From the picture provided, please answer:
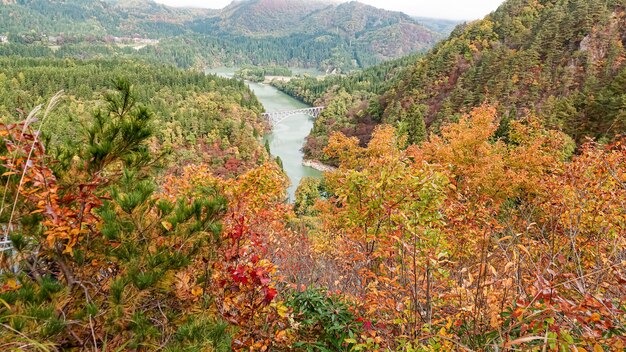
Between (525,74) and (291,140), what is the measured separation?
115ft

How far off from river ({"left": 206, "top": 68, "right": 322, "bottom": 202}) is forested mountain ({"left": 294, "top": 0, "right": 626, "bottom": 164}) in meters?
3.34

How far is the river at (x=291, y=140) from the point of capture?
45084 mm

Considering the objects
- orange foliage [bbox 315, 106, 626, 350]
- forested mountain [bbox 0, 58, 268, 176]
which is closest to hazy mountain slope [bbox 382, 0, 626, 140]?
orange foliage [bbox 315, 106, 626, 350]

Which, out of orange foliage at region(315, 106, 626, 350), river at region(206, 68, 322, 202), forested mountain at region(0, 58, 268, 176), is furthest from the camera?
forested mountain at region(0, 58, 268, 176)

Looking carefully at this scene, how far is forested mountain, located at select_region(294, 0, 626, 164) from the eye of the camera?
25938 millimetres

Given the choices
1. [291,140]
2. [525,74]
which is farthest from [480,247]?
[291,140]

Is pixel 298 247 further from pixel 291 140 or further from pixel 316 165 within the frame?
pixel 291 140

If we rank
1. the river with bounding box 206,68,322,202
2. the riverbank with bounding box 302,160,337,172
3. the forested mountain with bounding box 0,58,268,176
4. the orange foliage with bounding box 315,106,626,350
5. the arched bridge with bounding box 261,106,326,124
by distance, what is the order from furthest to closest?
the arched bridge with bounding box 261,106,326,124 → the riverbank with bounding box 302,160,337,172 → the forested mountain with bounding box 0,58,268,176 → the river with bounding box 206,68,322,202 → the orange foliage with bounding box 315,106,626,350

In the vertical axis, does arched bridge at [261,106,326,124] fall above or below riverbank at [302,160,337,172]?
above

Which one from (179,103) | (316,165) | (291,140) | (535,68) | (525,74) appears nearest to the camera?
(525,74)

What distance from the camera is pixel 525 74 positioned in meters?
37.8

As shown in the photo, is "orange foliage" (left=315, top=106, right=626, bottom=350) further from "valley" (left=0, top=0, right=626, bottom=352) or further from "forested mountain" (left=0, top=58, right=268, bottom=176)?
"forested mountain" (left=0, top=58, right=268, bottom=176)

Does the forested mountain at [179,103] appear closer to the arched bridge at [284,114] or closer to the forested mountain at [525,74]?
the arched bridge at [284,114]

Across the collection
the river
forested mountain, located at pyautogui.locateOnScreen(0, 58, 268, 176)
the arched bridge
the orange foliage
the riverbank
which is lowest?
the river
